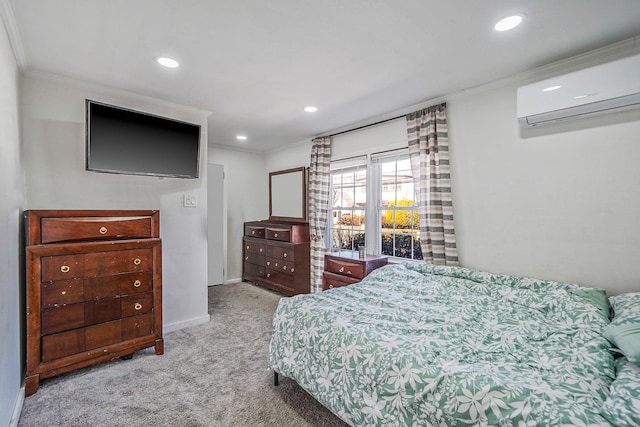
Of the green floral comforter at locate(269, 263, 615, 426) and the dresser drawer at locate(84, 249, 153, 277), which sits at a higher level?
the dresser drawer at locate(84, 249, 153, 277)

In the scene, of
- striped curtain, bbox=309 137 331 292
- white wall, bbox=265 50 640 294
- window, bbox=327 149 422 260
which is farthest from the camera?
striped curtain, bbox=309 137 331 292

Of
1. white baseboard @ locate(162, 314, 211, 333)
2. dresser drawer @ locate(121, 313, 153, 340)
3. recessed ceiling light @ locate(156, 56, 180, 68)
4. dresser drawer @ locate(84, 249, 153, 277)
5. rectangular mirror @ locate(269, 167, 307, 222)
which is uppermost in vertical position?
recessed ceiling light @ locate(156, 56, 180, 68)

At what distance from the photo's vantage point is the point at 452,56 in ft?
7.07

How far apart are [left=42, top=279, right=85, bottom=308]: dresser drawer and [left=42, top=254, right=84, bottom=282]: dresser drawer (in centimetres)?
4

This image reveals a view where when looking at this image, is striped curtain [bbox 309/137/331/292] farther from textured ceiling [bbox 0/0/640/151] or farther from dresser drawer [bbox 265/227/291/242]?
textured ceiling [bbox 0/0/640/151]

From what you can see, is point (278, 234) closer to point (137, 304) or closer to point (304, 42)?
point (137, 304)

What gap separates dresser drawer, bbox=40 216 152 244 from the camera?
6.97 feet

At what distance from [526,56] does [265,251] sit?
3.95 metres

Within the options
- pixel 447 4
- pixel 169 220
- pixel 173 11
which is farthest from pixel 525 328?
pixel 169 220

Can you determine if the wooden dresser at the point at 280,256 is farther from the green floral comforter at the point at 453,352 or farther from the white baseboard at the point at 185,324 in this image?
the green floral comforter at the point at 453,352

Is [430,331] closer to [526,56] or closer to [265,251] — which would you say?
[526,56]

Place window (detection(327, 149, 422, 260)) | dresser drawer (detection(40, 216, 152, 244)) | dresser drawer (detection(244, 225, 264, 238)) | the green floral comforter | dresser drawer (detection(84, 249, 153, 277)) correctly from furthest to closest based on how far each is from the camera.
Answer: dresser drawer (detection(244, 225, 264, 238))
window (detection(327, 149, 422, 260))
dresser drawer (detection(84, 249, 153, 277))
dresser drawer (detection(40, 216, 152, 244))
the green floral comforter

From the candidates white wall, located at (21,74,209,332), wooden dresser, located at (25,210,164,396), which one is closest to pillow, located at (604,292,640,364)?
wooden dresser, located at (25,210,164,396)

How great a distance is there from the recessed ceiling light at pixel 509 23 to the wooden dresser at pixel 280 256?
3216 mm
